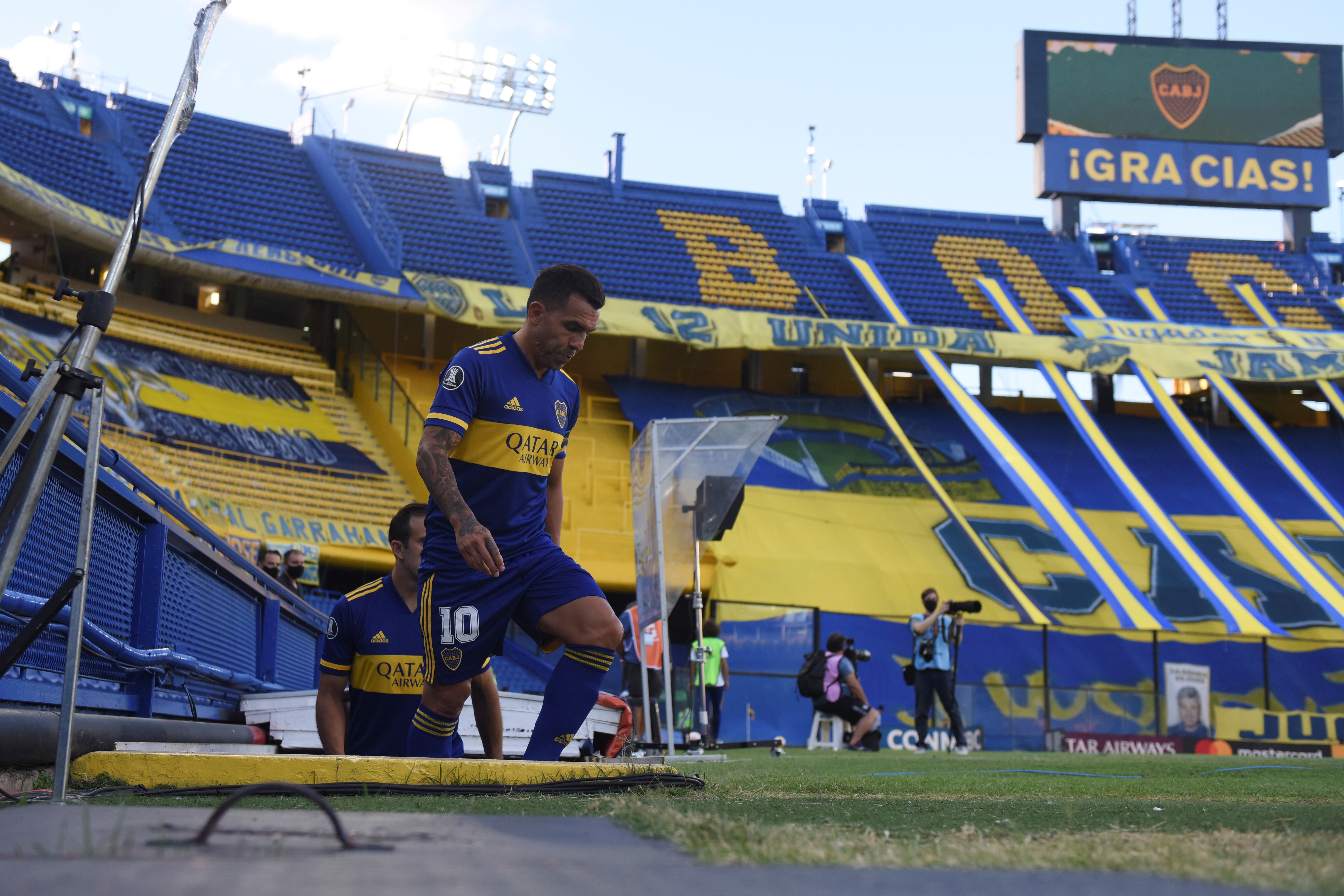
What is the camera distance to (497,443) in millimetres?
3645

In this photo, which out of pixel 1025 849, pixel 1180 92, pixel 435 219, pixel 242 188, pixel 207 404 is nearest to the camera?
pixel 1025 849

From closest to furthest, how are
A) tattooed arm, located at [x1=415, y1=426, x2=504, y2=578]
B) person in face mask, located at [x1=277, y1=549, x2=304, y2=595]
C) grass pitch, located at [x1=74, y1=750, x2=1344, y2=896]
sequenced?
grass pitch, located at [x1=74, y1=750, x2=1344, y2=896] → tattooed arm, located at [x1=415, y1=426, x2=504, y2=578] → person in face mask, located at [x1=277, y1=549, x2=304, y2=595]

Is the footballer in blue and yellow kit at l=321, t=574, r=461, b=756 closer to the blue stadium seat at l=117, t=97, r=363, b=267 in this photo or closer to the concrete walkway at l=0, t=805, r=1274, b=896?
the concrete walkway at l=0, t=805, r=1274, b=896

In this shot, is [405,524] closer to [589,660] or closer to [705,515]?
[589,660]

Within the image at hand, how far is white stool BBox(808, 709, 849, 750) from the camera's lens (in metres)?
14.3

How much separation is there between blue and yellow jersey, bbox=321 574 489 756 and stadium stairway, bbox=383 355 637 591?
1239 cm

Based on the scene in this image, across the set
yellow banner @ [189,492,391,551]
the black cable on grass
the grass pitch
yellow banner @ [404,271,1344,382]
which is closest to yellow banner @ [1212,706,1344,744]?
yellow banner @ [404,271,1344,382]

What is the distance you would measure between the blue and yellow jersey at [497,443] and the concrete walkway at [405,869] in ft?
5.98

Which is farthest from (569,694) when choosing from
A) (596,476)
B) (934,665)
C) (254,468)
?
(596,476)

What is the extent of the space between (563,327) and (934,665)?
8.12 meters

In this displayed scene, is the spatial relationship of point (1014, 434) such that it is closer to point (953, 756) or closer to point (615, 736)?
point (953, 756)

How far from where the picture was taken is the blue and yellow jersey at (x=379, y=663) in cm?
439

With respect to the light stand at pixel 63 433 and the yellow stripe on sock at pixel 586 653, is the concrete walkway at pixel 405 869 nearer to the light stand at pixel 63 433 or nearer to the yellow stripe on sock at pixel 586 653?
the light stand at pixel 63 433

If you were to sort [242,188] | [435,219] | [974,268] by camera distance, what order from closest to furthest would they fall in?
[242,188], [435,219], [974,268]
